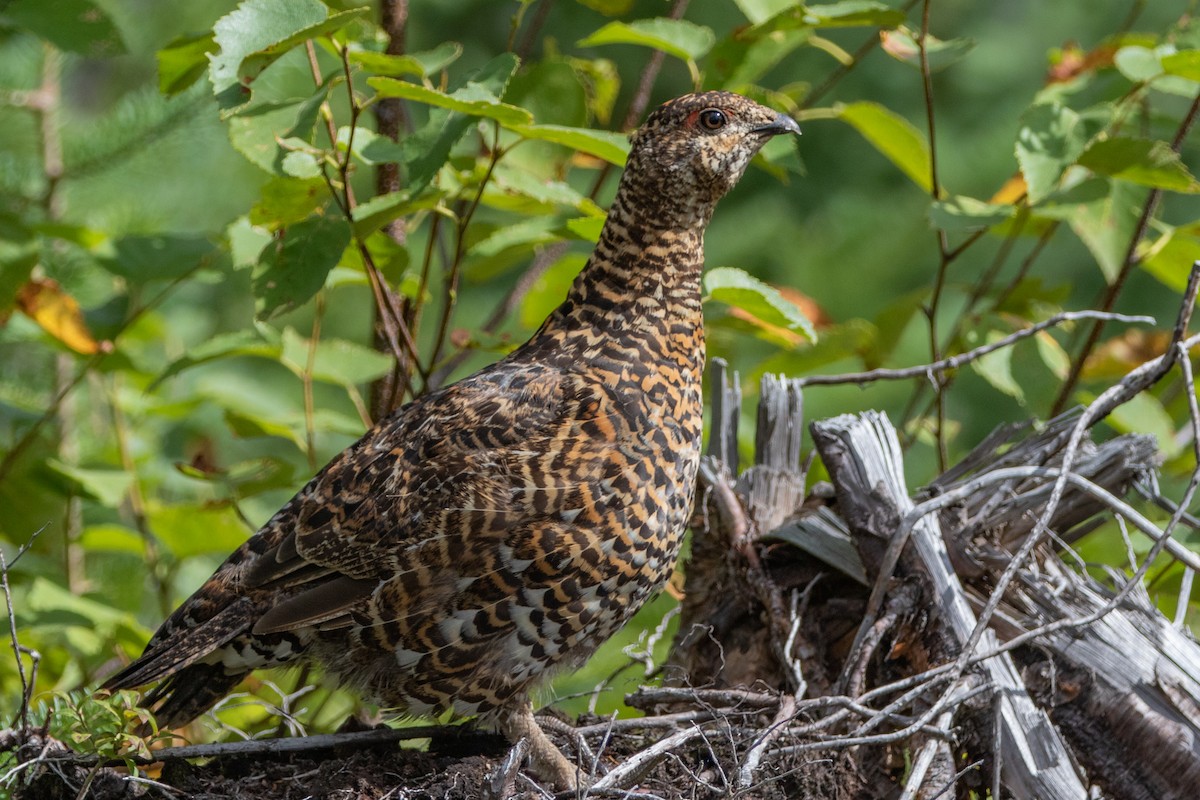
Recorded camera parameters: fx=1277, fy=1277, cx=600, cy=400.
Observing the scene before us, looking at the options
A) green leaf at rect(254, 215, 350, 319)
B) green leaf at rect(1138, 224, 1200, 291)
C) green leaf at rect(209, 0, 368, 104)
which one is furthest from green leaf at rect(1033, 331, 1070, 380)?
green leaf at rect(209, 0, 368, 104)

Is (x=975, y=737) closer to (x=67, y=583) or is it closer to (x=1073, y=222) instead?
(x=1073, y=222)

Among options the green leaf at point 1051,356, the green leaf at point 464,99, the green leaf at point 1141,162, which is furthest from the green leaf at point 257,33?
the green leaf at point 1051,356

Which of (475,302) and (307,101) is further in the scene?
(475,302)

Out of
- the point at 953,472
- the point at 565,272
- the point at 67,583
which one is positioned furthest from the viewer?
the point at 67,583

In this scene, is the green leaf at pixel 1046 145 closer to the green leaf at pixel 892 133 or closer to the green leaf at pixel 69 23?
the green leaf at pixel 892 133

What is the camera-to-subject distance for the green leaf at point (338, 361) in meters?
3.42

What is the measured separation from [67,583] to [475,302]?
5.96 metres

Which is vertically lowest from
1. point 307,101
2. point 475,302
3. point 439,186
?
point 475,302

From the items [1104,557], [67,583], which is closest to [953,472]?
[1104,557]

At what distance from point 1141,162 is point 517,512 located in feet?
5.65

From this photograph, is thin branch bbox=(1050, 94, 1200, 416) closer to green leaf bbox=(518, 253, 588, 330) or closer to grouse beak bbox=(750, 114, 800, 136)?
grouse beak bbox=(750, 114, 800, 136)

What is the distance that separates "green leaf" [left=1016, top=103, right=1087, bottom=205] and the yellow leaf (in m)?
2.58

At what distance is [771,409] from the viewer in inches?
132

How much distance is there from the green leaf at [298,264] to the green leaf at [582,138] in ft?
1.53
